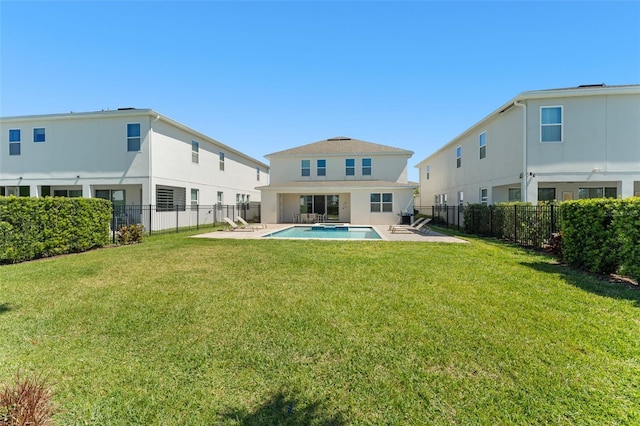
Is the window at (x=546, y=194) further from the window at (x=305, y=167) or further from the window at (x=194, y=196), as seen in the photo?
the window at (x=194, y=196)

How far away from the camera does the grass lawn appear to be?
2.69 m

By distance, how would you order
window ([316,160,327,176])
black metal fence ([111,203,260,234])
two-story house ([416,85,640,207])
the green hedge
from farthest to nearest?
window ([316,160,327,176]) < black metal fence ([111,203,260,234]) < two-story house ([416,85,640,207]) < the green hedge

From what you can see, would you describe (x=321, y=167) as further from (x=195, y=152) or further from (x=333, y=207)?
(x=195, y=152)

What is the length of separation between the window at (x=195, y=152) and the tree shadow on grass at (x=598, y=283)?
835 inches

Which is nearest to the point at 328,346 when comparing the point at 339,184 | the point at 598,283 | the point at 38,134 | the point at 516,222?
the point at 598,283

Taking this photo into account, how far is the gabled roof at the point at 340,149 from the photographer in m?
25.0

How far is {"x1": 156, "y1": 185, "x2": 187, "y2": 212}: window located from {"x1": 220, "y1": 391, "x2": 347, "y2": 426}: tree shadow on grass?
1761 cm

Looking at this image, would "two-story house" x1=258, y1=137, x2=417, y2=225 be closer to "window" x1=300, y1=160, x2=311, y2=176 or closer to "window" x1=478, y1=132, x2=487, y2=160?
"window" x1=300, y1=160, x2=311, y2=176

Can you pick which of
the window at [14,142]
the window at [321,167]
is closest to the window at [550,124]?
the window at [321,167]

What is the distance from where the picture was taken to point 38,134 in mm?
18344

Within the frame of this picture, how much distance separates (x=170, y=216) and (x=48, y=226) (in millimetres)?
9597

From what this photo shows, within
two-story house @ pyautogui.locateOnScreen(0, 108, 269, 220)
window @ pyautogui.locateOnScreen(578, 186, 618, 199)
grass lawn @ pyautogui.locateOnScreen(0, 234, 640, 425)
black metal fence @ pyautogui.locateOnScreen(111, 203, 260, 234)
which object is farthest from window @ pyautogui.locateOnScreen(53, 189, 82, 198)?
window @ pyautogui.locateOnScreen(578, 186, 618, 199)

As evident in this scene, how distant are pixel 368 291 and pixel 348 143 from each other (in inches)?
920

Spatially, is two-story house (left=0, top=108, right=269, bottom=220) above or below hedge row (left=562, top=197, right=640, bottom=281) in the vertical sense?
above
